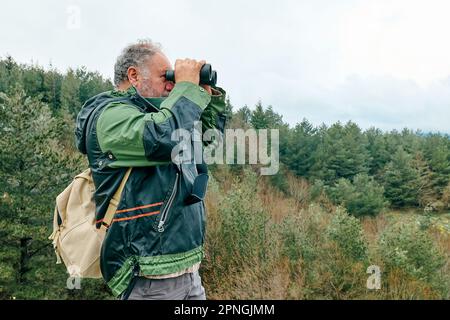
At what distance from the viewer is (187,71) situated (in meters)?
2.03

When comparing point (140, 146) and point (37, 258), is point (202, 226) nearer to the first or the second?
point (140, 146)

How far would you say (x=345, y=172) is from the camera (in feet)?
119

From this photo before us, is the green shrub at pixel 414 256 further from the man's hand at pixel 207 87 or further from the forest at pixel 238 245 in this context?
the man's hand at pixel 207 87

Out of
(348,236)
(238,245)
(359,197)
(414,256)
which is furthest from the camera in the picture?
(359,197)

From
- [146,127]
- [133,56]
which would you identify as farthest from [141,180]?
[133,56]

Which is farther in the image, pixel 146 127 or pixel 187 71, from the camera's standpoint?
pixel 187 71

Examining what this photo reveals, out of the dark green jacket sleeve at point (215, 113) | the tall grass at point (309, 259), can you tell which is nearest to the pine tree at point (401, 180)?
the tall grass at point (309, 259)

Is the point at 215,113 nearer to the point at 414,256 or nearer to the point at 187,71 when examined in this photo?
the point at 187,71

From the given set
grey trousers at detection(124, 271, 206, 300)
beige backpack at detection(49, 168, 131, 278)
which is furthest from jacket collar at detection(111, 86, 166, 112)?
grey trousers at detection(124, 271, 206, 300)

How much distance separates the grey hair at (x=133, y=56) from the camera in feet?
6.93

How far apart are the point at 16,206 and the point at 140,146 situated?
13283 mm

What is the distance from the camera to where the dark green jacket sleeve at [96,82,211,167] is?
183 cm

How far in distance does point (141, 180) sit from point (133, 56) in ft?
2.02
